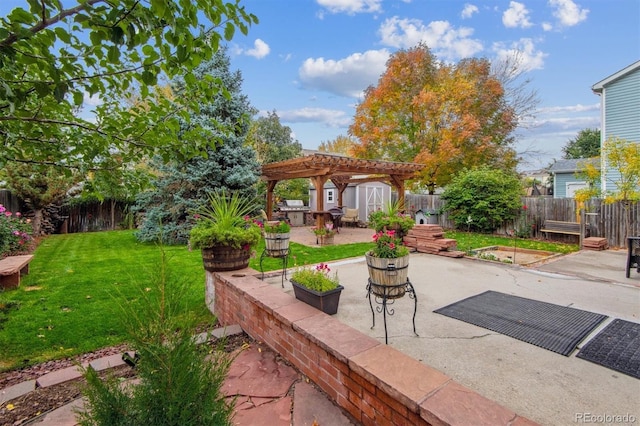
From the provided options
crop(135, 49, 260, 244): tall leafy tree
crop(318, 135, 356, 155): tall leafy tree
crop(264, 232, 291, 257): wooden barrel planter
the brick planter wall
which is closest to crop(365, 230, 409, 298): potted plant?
the brick planter wall

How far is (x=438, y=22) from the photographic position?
9.88 m

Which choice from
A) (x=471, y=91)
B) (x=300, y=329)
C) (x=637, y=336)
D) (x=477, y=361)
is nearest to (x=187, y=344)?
(x=300, y=329)

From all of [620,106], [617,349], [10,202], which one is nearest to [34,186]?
[10,202]

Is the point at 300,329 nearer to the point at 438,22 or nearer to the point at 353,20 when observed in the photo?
the point at 353,20

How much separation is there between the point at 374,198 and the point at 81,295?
12.6m

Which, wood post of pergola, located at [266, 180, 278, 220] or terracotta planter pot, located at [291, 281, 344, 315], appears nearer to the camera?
terracotta planter pot, located at [291, 281, 344, 315]

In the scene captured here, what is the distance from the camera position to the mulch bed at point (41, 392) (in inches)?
74.6

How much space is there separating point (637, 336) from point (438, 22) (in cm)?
1037

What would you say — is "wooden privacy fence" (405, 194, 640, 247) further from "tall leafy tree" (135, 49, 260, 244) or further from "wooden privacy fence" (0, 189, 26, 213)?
"wooden privacy fence" (0, 189, 26, 213)

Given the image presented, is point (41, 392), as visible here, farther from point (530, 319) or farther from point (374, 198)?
point (374, 198)

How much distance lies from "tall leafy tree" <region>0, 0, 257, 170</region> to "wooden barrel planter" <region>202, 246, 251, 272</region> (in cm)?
142

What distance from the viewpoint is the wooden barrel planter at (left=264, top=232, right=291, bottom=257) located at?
3.95 m

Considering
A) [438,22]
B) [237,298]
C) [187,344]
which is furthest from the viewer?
[438,22]

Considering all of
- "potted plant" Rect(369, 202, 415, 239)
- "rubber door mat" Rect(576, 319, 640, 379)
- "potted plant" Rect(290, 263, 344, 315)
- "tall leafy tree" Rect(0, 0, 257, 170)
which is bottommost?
"rubber door mat" Rect(576, 319, 640, 379)
